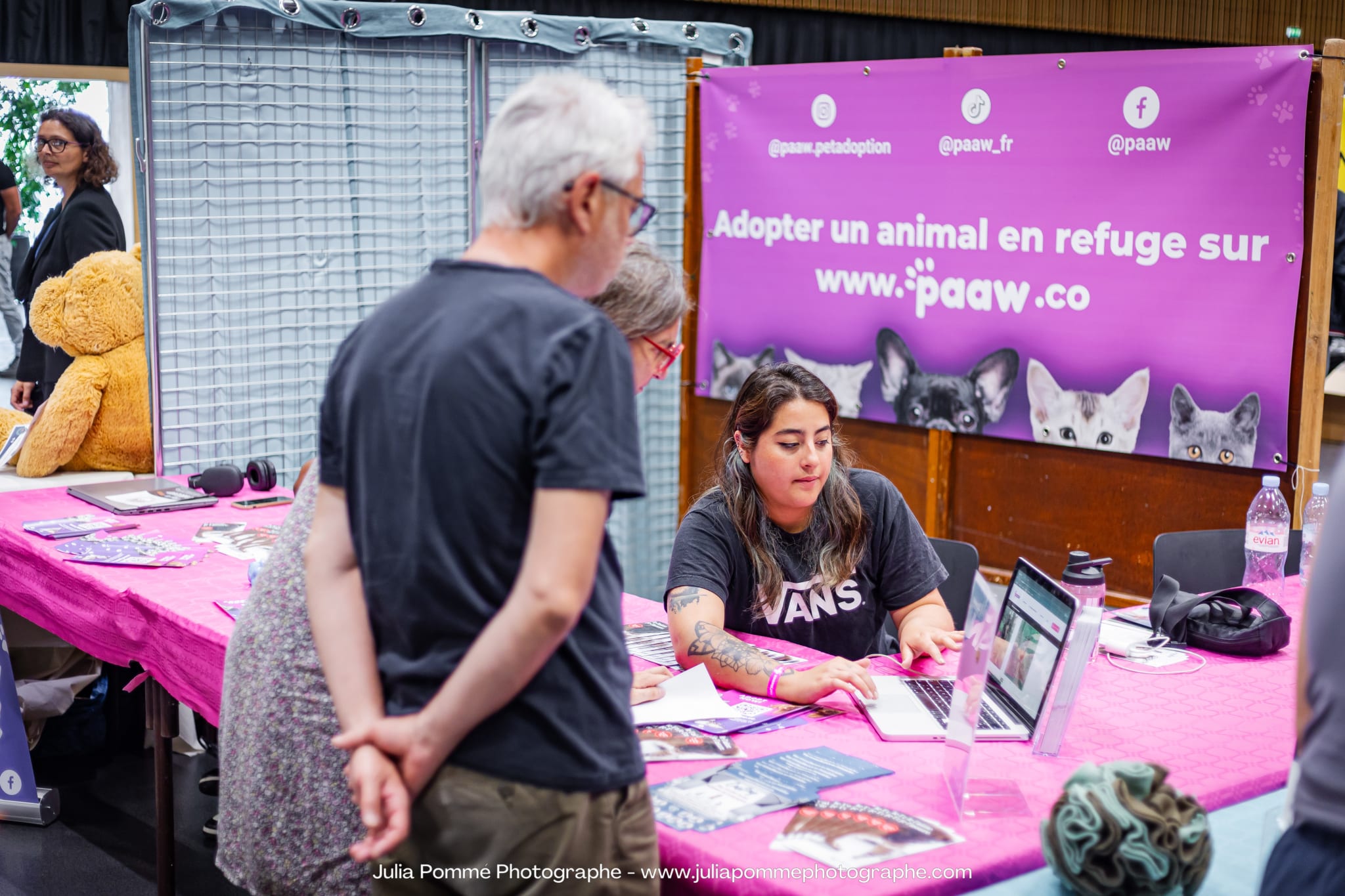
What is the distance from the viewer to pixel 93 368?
338cm

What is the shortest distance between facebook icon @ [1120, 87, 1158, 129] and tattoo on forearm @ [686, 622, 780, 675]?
177cm

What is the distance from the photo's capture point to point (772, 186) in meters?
3.82

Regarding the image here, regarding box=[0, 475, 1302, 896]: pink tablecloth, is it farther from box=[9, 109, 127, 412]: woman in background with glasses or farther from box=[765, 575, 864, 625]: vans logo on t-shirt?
box=[9, 109, 127, 412]: woman in background with glasses

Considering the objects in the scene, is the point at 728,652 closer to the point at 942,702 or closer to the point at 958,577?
the point at 942,702

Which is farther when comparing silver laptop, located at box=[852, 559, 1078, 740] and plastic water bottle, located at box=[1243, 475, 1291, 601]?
plastic water bottle, located at box=[1243, 475, 1291, 601]

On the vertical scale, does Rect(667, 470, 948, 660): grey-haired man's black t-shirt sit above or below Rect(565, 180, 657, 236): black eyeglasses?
below

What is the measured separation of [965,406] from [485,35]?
5.30ft

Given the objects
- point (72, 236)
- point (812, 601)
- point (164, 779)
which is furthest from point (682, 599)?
point (72, 236)

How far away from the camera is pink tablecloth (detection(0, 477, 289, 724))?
2.27 m

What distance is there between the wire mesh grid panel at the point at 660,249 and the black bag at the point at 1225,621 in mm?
1864

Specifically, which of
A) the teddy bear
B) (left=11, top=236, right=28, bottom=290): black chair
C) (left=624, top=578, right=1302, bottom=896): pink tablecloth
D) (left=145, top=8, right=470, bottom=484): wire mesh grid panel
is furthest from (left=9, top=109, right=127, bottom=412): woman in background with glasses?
(left=624, top=578, right=1302, bottom=896): pink tablecloth

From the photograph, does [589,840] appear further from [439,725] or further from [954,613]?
[954,613]

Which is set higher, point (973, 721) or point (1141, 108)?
point (1141, 108)

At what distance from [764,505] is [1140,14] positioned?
8.32 m
